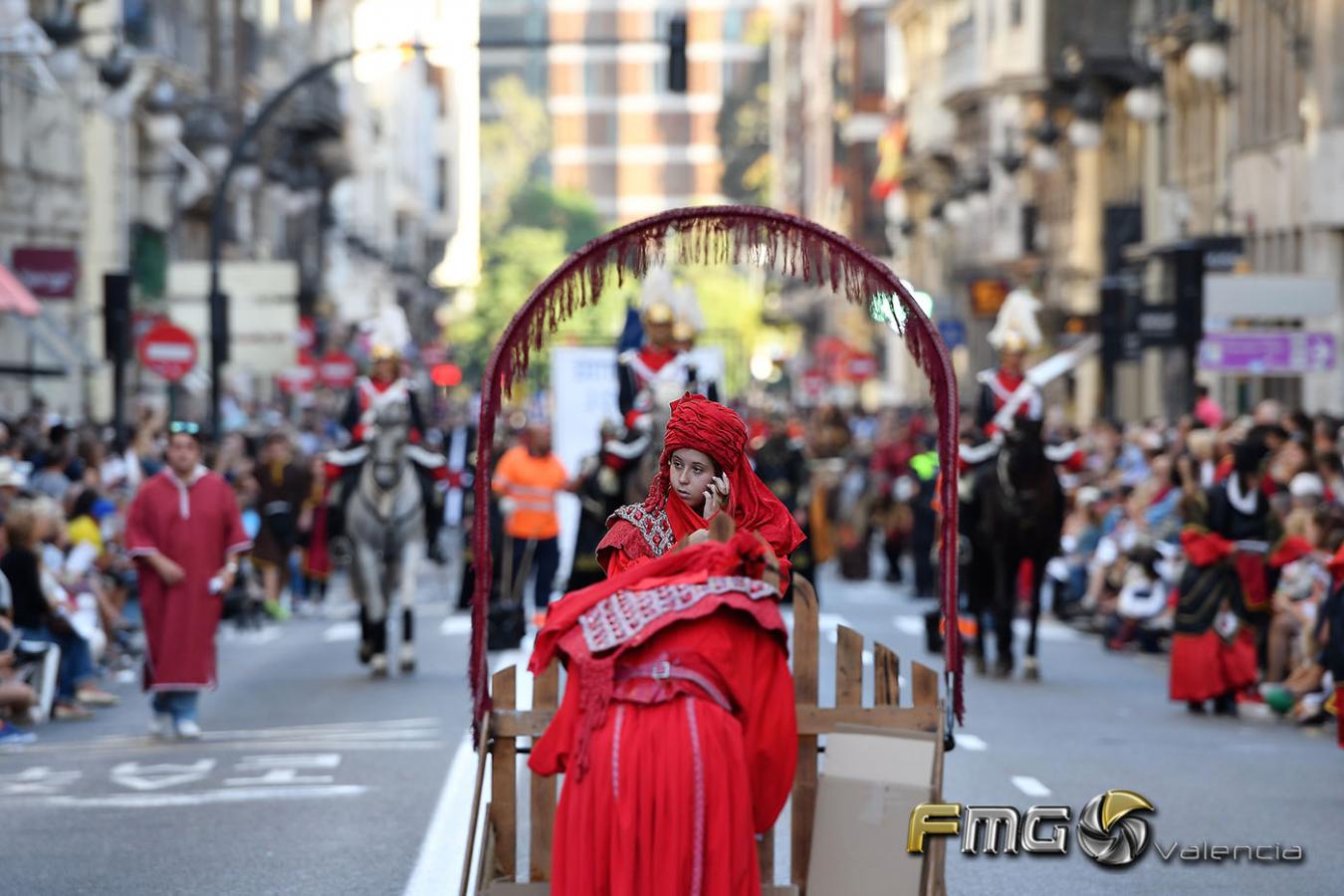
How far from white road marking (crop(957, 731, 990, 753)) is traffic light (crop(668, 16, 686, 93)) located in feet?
46.6

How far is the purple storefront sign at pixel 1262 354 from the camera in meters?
25.4

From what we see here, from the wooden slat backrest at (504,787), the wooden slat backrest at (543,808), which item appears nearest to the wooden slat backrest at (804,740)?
the wooden slat backrest at (543,808)

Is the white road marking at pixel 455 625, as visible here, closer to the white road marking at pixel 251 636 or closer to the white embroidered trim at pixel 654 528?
the white road marking at pixel 251 636

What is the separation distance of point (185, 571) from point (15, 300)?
43.5 feet

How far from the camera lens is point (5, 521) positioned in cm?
1770

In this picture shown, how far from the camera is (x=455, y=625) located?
2672 centimetres

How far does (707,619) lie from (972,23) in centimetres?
5663

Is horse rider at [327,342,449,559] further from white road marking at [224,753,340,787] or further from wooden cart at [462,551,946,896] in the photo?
wooden cart at [462,551,946,896]

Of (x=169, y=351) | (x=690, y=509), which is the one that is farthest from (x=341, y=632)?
(x=690, y=509)

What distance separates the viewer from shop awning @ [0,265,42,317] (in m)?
28.6

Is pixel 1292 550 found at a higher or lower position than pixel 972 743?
higher

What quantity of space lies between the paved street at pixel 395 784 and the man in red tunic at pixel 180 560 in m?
0.50

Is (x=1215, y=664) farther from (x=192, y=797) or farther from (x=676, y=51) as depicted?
(x=676, y=51)

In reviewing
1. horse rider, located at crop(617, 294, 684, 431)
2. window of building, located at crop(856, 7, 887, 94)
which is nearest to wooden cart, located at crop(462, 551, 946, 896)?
horse rider, located at crop(617, 294, 684, 431)
